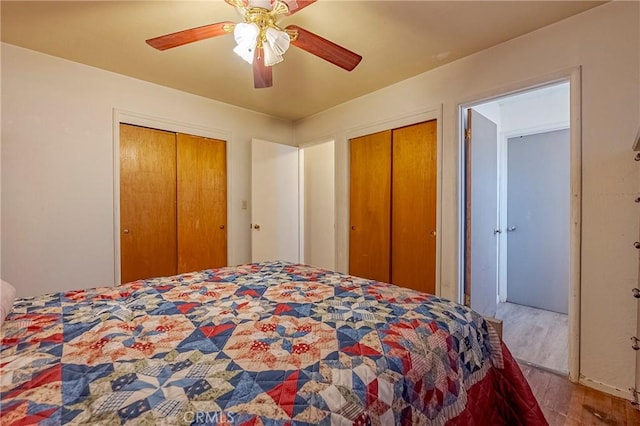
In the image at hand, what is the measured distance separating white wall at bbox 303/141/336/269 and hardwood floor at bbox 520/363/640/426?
2.64 metres

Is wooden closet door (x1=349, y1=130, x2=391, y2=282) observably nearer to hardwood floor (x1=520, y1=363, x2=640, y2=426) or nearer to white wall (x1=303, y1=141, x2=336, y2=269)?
white wall (x1=303, y1=141, x2=336, y2=269)

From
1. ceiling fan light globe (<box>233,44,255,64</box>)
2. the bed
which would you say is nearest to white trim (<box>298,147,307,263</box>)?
ceiling fan light globe (<box>233,44,255,64</box>)

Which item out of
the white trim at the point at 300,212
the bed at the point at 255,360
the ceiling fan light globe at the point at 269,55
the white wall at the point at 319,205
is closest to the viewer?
the bed at the point at 255,360

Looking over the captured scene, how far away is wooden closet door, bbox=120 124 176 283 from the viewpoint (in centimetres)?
283

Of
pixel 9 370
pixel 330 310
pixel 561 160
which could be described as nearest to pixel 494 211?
pixel 561 160

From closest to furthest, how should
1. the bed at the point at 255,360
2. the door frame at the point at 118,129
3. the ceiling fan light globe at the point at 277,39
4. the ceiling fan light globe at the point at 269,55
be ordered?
the bed at the point at 255,360 < the ceiling fan light globe at the point at 277,39 < the ceiling fan light globe at the point at 269,55 < the door frame at the point at 118,129

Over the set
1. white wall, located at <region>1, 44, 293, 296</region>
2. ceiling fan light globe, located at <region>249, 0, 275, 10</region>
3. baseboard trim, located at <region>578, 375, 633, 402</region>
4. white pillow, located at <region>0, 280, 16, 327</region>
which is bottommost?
baseboard trim, located at <region>578, 375, 633, 402</region>

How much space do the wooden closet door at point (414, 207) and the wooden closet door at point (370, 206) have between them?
88 millimetres

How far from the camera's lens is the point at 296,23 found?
195 cm

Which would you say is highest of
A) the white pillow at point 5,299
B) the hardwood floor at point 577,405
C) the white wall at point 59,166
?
the white wall at point 59,166

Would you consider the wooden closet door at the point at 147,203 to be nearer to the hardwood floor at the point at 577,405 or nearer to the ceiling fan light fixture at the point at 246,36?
the ceiling fan light fixture at the point at 246,36

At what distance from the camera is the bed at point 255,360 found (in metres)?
0.68

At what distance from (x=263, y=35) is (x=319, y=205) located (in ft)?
9.62

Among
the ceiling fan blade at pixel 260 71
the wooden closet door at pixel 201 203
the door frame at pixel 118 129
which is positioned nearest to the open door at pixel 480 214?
the ceiling fan blade at pixel 260 71
